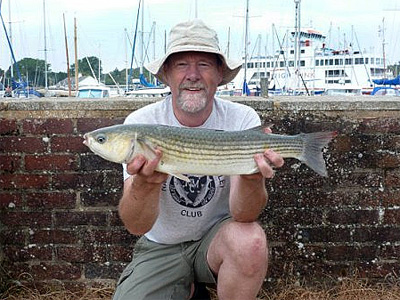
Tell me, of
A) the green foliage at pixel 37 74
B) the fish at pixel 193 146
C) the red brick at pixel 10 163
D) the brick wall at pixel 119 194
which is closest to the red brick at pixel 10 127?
the brick wall at pixel 119 194

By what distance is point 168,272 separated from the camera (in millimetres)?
3607

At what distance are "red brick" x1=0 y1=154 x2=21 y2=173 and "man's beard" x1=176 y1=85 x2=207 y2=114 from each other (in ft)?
5.07

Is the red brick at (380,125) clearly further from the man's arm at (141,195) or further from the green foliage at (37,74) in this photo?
the green foliage at (37,74)

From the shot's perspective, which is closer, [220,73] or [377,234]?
[220,73]

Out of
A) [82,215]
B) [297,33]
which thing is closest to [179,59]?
[82,215]

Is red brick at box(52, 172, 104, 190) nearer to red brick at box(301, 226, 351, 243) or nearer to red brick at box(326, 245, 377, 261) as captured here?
red brick at box(301, 226, 351, 243)

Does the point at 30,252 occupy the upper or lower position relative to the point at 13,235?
lower

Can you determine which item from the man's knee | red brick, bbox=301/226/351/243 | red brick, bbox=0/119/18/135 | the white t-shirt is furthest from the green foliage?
the man's knee

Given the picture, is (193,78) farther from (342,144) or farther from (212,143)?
(342,144)

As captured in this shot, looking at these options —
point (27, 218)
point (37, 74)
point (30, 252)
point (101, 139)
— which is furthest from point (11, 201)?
point (37, 74)

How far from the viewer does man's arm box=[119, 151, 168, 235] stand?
2.91m

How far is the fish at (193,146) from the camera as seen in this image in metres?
2.87

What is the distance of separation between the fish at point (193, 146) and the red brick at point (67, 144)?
1353 mm

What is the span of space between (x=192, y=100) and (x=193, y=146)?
0.49 metres
